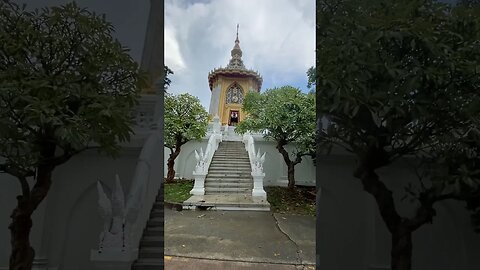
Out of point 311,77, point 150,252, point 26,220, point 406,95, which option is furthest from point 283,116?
point 26,220

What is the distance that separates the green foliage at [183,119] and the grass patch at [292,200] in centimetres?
33

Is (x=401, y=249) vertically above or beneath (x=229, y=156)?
beneath

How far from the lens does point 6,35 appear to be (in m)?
0.87

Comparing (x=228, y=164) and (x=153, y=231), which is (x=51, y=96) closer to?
(x=153, y=231)

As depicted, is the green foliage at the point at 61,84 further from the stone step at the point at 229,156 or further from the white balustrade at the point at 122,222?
the stone step at the point at 229,156

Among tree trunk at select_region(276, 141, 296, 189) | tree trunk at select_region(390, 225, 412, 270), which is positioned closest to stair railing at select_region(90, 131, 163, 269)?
tree trunk at select_region(276, 141, 296, 189)

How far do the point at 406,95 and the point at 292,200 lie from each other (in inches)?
18.2

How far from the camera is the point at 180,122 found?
1078mm

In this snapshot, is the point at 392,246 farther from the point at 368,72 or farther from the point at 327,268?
the point at 368,72

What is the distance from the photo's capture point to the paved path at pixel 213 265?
3.29 feet

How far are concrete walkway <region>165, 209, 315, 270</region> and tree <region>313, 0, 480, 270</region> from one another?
0.91 feet

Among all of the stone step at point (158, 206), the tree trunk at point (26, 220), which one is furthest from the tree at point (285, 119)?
the tree trunk at point (26, 220)

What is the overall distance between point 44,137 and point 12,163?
0.12m

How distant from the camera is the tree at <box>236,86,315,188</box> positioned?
100 cm
